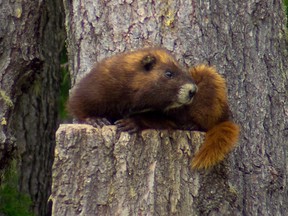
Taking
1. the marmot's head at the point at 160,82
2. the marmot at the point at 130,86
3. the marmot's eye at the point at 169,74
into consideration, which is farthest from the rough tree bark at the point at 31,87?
the marmot's eye at the point at 169,74

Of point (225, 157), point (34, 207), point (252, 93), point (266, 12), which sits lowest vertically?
point (34, 207)

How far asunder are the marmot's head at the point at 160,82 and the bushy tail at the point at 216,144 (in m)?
0.27

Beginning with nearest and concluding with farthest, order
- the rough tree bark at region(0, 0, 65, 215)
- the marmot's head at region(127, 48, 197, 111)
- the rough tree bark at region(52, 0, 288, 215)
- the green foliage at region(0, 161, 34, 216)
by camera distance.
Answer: the marmot's head at region(127, 48, 197, 111) < the rough tree bark at region(52, 0, 288, 215) < the rough tree bark at region(0, 0, 65, 215) < the green foliage at region(0, 161, 34, 216)

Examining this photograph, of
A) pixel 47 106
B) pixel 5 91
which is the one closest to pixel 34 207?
pixel 47 106

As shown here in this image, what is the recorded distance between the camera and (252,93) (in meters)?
6.49

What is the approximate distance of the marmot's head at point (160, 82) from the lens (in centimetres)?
560

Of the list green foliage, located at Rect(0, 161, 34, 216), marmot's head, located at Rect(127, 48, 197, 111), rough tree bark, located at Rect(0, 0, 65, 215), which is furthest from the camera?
green foliage, located at Rect(0, 161, 34, 216)

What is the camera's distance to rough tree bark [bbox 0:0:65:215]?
7.43 m

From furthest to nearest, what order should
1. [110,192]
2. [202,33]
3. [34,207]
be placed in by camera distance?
1. [34,207]
2. [202,33]
3. [110,192]

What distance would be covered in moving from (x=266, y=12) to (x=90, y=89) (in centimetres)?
150

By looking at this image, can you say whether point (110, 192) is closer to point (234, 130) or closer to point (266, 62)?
point (234, 130)

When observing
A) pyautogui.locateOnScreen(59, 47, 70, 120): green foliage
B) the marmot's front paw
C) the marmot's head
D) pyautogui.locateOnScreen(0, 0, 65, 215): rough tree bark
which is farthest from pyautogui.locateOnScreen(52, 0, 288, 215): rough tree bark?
pyautogui.locateOnScreen(59, 47, 70, 120): green foliage

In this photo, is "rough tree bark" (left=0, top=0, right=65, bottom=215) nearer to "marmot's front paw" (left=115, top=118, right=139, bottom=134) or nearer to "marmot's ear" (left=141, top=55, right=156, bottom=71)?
"marmot's ear" (left=141, top=55, right=156, bottom=71)

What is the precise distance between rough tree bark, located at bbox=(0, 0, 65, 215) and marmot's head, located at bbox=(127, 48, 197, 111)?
5.88 feet
